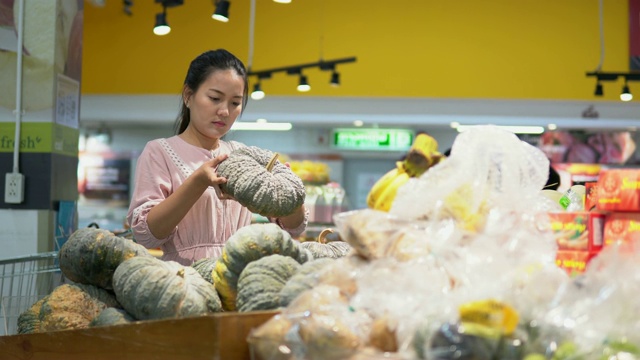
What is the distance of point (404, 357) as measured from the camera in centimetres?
131

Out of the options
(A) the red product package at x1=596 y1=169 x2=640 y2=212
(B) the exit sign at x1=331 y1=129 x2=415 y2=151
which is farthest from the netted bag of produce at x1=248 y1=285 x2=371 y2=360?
(B) the exit sign at x1=331 y1=129 x2=415 y2=151

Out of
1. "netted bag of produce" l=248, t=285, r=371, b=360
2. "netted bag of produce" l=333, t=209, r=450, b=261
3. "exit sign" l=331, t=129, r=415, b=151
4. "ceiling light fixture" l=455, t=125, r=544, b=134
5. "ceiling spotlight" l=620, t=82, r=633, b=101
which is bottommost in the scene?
"netted bag of produce" l=248, t=285, r=371, b=360

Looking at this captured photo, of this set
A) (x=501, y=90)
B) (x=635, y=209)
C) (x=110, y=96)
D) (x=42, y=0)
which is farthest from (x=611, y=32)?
(x=635, y=209)

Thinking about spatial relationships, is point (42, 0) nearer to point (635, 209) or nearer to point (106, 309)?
point (106, 309)

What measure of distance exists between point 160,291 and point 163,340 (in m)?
0.20

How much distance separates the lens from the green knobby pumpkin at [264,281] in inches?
66.4

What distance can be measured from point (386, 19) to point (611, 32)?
90.8 inches

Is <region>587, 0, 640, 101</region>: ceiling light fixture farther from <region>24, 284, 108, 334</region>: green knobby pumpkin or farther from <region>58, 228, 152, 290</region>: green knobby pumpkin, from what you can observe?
<region>24, 284, 108, 334</region>: green knobby pumpkin

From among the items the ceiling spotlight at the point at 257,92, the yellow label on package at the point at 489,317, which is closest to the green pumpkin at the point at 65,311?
the yellow label on package at the point at 489,317

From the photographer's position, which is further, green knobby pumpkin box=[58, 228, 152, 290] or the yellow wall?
Result: the yellow wall

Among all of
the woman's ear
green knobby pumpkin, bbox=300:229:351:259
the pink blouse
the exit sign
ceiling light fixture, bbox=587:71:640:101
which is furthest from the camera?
the exit sign

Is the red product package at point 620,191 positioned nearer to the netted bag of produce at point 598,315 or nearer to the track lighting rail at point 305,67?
the netted bag of produce at point 598,315

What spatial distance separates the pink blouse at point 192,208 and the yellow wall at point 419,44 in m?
6.41

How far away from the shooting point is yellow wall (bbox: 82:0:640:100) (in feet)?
28.7
